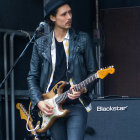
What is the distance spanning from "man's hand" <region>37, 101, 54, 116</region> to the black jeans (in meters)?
0.10

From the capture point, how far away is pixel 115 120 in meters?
4.99

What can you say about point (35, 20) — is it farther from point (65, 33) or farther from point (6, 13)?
point (65, 33)

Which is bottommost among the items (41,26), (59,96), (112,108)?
(112,108)

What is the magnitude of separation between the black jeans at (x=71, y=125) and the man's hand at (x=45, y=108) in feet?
0.32

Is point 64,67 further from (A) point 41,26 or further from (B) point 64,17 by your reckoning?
(A) point 41,26

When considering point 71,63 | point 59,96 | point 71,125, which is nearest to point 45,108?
point 59,96

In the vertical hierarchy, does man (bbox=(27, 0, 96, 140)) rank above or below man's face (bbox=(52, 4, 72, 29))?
below

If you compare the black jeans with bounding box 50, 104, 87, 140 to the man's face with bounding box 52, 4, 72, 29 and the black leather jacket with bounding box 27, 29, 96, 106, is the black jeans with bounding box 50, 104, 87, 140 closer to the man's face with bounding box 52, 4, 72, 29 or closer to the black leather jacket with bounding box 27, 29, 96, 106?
the black leather jacket with bounding box 27, 29, 96, 106

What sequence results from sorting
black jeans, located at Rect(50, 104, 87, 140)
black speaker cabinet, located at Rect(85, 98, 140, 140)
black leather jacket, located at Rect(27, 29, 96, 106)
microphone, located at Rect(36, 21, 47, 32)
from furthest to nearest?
black speaker cabinet, located at Rect(85, 98, 140, 140) < microphone, located at Rect(36, 21, 47, 32) < black leather jacket, located at Rect(27, 29, 96, 106) < black jeans, located at Rect(50, 104, 87, 140)

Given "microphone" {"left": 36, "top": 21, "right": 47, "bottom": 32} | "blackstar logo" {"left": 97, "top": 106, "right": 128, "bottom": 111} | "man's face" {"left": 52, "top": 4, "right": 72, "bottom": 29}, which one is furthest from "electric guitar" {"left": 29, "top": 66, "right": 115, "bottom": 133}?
"blackstar logo" {"left": 97, "top": 106, "right": 128, "bottom": 111}

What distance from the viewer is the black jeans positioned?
3496mm

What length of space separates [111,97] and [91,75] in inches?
62.2

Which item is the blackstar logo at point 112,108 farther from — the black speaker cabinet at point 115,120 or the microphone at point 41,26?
the microphone at point 41,26

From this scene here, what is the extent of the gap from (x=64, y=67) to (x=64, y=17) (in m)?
0.43
